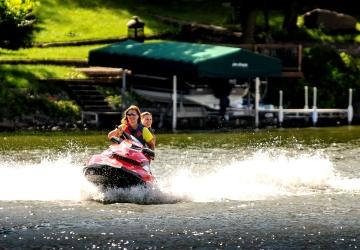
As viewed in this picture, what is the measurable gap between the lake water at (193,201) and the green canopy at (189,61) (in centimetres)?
784

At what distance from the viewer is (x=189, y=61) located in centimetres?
4988

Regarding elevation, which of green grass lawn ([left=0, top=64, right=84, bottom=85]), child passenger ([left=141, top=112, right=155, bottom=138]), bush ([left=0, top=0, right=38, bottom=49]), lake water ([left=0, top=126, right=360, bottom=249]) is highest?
bush ([left=0, top=0, right=38, bottom=49])

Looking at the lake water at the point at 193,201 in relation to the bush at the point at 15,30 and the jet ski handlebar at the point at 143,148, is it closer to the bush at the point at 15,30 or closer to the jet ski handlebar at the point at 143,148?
the jet ski handlebar at the point at 143,148

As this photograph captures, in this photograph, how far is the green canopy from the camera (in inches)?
1965

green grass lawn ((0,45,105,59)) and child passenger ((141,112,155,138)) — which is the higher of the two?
green grass lawn ((0,45,105,59))

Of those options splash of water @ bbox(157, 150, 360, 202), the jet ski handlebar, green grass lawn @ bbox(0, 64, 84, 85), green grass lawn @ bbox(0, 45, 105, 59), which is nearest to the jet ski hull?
the jet ski handlebar

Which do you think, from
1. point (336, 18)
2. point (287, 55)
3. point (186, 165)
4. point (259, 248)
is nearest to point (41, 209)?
point (259, 248)

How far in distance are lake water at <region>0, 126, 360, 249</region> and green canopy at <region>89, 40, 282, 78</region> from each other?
25.7ft

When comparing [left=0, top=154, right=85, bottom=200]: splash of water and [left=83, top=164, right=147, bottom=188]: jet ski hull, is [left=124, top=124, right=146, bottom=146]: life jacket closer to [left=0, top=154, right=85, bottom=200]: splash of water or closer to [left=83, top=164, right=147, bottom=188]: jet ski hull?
[left=83, top=164, right=147, bottom=188]: jet ski hull

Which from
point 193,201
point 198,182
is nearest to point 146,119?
point 193,201

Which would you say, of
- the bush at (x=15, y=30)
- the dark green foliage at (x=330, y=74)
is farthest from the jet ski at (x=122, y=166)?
the bush at (x=15, y=30)

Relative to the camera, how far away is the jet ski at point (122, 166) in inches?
1087

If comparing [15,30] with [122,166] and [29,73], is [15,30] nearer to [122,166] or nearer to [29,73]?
[29,73]

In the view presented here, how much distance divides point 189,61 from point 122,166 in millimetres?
22683
